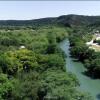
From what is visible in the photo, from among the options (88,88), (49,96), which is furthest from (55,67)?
(49,96)

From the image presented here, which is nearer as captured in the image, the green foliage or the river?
the green foliage

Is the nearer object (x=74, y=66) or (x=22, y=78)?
(x=22, y=78)

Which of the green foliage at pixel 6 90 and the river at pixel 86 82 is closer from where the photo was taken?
the green foliage at pixel 6 90

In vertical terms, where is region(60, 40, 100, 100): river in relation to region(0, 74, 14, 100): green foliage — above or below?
below

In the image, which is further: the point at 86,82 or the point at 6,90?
the point at 86,82

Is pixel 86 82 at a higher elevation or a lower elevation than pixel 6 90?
lower

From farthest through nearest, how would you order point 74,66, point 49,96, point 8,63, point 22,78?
point 74,66 → point 8,63 → point 22,78 → point 49,96

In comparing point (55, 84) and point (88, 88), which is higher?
point (55, 84)

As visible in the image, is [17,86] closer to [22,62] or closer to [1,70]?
[1,70]

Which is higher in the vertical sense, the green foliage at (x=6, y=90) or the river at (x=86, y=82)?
the green foliage at (x=6, y=90)

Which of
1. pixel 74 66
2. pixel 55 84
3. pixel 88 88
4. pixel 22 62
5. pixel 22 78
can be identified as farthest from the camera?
pixel 74 66

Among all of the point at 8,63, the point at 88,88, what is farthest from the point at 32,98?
the point at 8,63
